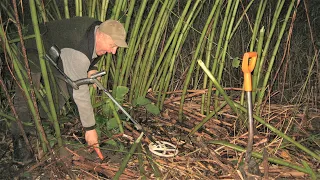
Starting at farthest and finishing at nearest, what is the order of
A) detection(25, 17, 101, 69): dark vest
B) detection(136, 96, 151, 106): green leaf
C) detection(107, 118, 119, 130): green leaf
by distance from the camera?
detection(136, 96, 151, 106): green leaf, detection(107, 118, 119, 130): green leaf, detection(25, 17, 101, 69): dark vest

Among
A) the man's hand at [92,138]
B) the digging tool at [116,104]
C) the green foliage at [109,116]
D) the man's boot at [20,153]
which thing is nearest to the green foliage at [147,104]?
the green foliage at [109,116]

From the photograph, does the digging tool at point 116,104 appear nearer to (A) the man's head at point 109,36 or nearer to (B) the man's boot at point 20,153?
(A) the man's head at point 109,36

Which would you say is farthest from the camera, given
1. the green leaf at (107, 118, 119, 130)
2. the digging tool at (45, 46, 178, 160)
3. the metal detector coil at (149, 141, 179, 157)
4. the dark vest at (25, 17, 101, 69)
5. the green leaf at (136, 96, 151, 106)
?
the green leaf at (136, 96, 151, 106)

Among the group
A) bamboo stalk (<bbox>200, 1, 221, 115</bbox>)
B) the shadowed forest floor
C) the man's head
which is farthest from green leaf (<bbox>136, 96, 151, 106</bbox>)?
the man's head

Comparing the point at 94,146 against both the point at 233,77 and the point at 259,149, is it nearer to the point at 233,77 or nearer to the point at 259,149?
the point at 259,149

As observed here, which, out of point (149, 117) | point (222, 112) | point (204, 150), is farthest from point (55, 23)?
point (222, 112)

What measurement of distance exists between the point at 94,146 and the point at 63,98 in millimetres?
486

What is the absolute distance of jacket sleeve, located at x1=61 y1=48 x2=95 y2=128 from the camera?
1571 mm

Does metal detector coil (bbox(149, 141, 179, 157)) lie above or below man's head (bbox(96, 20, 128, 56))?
below

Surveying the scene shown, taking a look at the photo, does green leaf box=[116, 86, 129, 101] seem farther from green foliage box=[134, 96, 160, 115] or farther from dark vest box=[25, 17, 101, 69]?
dark vest box=[25, 17, 101, 69]

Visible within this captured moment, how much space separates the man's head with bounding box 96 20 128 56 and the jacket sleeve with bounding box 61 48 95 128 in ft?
0.37

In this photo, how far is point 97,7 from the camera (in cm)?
192

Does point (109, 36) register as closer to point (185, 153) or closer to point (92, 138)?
point (92, 138)

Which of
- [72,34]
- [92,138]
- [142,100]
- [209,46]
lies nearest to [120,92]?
[142,100]
